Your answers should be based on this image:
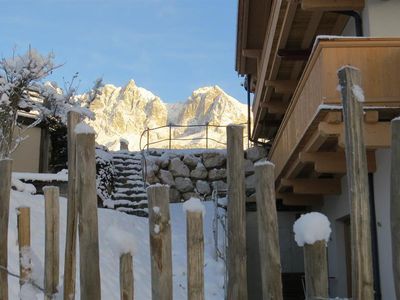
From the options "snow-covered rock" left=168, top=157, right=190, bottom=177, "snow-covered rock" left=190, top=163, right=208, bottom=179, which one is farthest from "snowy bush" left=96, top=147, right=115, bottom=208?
"snow-covered rock" left=190, top=163, right=208, bottom=179

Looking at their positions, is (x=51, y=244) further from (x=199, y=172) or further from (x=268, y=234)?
(x=199, y=172)

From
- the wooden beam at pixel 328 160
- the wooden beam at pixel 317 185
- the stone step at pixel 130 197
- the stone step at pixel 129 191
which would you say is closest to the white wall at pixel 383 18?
the wooden beam at pixel 328 160

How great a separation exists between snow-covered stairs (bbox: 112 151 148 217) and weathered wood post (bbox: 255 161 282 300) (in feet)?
42.4

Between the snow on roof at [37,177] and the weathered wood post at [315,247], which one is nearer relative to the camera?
the weathered wood post at [315,247]

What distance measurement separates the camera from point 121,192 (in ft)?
55.0

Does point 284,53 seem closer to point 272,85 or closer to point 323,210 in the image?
point 272,85

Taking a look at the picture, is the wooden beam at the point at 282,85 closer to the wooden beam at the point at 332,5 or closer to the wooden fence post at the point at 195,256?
the wooden beam at the point at 332,5

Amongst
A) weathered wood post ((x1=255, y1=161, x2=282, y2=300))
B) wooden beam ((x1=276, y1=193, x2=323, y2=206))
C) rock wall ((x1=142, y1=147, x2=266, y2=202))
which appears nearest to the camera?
weathered wood post ((x1=255, y1=161, x2=282, y2=300))

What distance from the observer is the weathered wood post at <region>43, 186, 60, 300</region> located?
3.52 metres

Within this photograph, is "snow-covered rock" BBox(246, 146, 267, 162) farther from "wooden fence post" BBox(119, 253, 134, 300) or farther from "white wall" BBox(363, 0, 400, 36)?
"wooden fence post" BBox(119, 253, 134, 300)

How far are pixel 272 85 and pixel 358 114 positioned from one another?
11383mm

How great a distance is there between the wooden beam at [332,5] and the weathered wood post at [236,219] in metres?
6.20

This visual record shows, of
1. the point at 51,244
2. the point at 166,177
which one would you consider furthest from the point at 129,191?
the point at 51,244

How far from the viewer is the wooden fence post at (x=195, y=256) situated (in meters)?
2.76
